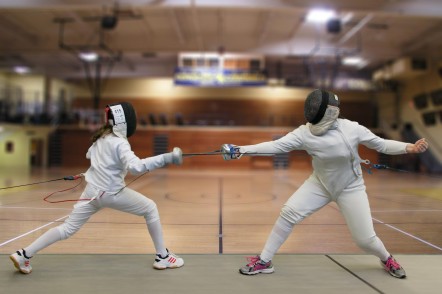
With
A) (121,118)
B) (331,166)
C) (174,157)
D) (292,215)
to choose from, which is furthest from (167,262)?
(331,166)

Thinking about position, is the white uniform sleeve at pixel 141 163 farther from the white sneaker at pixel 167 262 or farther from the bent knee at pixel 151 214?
the white sneaker at pixel 167 262

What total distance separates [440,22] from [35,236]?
14275 mm

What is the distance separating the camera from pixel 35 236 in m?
3.73

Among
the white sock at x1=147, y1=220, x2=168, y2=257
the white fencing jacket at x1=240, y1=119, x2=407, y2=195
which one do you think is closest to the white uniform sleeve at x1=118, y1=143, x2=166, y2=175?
the white sock at x1=147, y1=220, x2=168, y2=257

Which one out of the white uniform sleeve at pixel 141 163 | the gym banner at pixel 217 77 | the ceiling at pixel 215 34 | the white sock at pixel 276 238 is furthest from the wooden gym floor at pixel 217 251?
the gym banner at pixel 217 77

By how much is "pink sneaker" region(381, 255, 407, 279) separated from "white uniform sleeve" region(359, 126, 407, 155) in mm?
797

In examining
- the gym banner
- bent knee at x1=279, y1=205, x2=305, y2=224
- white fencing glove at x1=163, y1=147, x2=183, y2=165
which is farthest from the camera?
the gym banner

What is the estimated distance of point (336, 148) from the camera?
101 inches

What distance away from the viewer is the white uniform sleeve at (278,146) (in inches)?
103

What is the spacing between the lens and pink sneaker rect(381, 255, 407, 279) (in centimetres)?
252

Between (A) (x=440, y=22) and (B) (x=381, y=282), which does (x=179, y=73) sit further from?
(B) (x=381, y=282)

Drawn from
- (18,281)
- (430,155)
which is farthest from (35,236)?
(430,155)

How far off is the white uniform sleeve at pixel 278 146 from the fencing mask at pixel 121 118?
872 millimetres

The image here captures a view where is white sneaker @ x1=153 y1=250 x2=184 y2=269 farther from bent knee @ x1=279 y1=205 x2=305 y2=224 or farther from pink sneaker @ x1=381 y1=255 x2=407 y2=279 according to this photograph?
pink sneaker @ x1=381 y1=255 x2=407 y2=279
